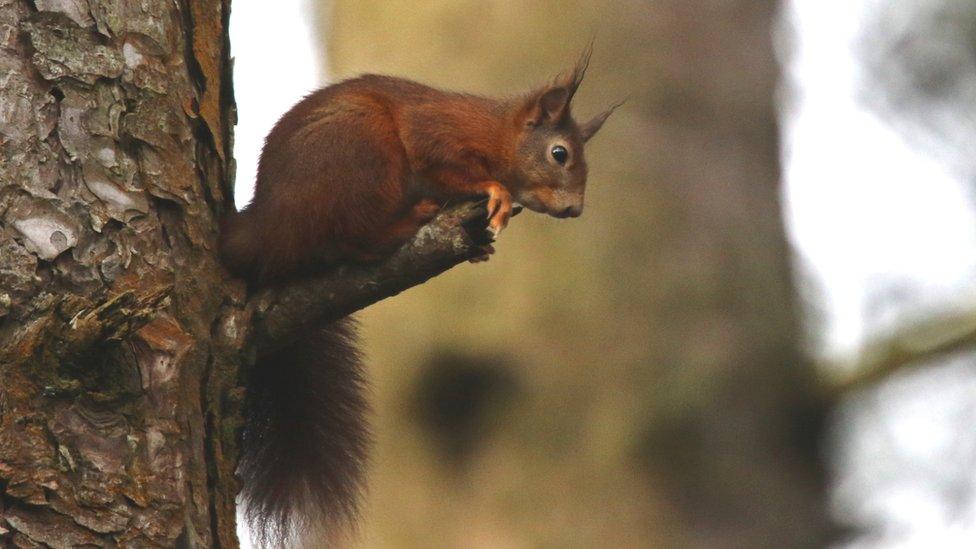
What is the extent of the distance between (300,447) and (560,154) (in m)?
1.04

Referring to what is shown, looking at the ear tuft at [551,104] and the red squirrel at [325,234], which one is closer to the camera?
the red squirrel at [325,234]

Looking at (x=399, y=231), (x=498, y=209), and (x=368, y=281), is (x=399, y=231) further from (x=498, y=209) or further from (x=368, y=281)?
(x=368, y=281)

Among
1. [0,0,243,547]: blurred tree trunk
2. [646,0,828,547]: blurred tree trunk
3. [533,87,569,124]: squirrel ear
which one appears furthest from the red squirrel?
[646,0,828,547]: blurred tree trunk

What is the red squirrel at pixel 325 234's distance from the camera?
215 cm

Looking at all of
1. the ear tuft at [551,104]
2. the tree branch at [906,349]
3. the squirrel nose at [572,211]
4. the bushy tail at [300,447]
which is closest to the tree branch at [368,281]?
the bushy tail at [300,447]

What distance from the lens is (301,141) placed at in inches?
94.0

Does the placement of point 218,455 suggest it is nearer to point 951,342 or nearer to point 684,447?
point 684,447

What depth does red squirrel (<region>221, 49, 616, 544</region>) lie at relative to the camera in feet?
7.07

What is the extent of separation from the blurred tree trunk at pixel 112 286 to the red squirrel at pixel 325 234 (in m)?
0.16

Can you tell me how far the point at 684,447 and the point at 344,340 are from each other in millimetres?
1046

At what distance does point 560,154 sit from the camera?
297cm

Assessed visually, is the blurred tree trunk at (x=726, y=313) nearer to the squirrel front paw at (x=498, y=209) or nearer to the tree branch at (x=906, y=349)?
the tree branch at (x=906, y=349)

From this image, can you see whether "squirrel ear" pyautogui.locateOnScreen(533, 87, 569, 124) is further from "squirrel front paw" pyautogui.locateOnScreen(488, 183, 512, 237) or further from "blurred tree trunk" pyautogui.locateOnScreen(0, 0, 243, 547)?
"blurred tree trunk" pyautogui.locateOnScreen(0, 0, 243, 547)

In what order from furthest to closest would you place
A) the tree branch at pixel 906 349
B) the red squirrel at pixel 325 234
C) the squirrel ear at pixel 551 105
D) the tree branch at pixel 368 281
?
the tree branch at pixel 906 349, the squirrel ear at pixel 551 105, the red squirrel at pixel 325 234, the tree branch at pixel 368 281
